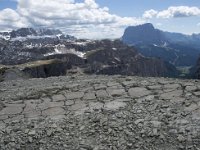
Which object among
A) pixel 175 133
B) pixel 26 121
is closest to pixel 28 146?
pixel 26 121

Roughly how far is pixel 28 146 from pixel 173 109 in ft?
17.9

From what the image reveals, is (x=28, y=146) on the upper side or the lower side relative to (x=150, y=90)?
lower

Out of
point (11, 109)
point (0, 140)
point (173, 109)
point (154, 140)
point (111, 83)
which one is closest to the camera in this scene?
point (154, 140)

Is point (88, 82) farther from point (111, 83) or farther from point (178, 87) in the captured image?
point (178, 87)

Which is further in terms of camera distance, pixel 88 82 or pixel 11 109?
pixel 88 82

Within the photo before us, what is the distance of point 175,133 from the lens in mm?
11258

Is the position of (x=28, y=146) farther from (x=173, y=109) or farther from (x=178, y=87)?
(x=178, y=87)

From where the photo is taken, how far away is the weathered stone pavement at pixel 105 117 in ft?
36.6

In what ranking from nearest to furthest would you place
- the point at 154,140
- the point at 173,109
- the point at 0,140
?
the point at 154,140 → the point at 0,140 → the point at 173,109

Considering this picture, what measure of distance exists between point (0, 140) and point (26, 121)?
1.55m

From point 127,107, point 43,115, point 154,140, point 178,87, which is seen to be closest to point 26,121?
point 43,115

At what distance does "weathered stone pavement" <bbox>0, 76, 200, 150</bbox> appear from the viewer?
440 inches

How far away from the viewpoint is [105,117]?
1278 cm

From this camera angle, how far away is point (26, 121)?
1311cm
